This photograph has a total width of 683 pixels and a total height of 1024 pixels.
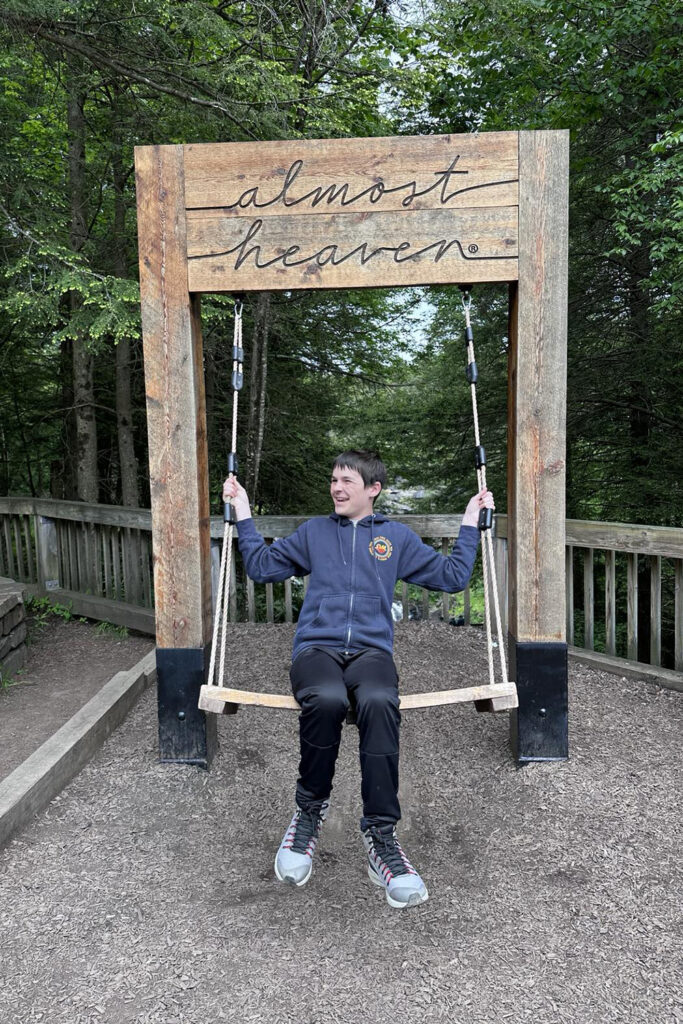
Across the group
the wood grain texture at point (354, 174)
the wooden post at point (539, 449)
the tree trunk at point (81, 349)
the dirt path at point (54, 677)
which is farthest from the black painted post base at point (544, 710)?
the tree trunk at point (81, 349)

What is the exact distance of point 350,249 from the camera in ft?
10.2

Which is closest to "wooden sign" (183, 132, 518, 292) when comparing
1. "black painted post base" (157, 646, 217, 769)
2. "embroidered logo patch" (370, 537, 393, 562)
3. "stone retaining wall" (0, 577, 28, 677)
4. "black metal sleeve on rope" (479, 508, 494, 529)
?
"black metal sleeve on rope" (479, 508, 494, 529)

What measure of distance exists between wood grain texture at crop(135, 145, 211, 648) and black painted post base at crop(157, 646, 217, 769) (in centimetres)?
5

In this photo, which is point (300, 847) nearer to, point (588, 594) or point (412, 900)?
point (412, 900)

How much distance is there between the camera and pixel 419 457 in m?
8.42

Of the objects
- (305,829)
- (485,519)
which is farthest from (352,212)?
(305,829)

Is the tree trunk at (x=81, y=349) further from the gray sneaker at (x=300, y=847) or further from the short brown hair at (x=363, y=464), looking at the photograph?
the gray sneaker at (x=300, y=847)

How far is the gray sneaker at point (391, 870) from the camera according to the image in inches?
88.4

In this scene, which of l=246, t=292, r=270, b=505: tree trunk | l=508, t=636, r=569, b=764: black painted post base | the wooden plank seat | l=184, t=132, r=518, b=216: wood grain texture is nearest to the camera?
the wooden plank seat

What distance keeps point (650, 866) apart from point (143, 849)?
5.40 feet

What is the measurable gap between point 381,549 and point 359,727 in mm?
637

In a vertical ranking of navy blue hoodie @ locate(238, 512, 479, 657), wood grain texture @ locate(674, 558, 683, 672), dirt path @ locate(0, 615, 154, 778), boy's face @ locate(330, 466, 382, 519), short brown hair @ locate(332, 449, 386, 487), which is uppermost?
short brown hair @ locate(332, 449, 386, 487)

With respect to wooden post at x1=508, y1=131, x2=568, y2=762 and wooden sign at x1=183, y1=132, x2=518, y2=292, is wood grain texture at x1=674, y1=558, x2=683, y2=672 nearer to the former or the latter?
wooden post at x1=508, y1=131, x2=568, y2=762

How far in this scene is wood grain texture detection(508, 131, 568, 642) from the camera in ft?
9.99
